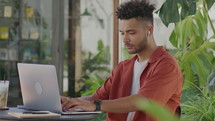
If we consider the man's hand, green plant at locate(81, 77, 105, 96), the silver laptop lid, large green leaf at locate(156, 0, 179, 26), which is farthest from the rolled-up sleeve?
green plant at locate(81, 77, 105, 96)

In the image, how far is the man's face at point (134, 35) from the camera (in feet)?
8.57

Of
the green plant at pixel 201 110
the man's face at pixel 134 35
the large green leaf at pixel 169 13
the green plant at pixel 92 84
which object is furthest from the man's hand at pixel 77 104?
the green plant at pixel 92 84

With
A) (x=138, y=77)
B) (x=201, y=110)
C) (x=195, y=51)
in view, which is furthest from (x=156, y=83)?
(x=195, y=51)

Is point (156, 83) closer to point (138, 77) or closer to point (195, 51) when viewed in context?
point (138, 77)

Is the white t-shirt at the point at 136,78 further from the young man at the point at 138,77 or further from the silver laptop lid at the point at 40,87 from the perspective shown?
the silver laptop lid at the point at 40,87

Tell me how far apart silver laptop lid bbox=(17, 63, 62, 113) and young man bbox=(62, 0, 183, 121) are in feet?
0.27

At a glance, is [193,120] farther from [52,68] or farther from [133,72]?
[52,68]

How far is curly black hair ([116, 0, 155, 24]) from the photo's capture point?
2623 millimetres

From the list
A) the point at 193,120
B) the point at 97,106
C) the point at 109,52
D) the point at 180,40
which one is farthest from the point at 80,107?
the point at 109,52

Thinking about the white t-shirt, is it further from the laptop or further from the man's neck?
the laptop

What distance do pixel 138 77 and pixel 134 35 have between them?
235 mm

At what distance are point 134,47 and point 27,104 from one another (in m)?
0.66

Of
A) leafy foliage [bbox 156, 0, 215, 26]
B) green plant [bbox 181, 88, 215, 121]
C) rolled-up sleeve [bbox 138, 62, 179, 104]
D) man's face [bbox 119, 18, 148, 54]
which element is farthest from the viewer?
green plant [bbox 181, 88, 215, 121]

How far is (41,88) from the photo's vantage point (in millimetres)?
2471
